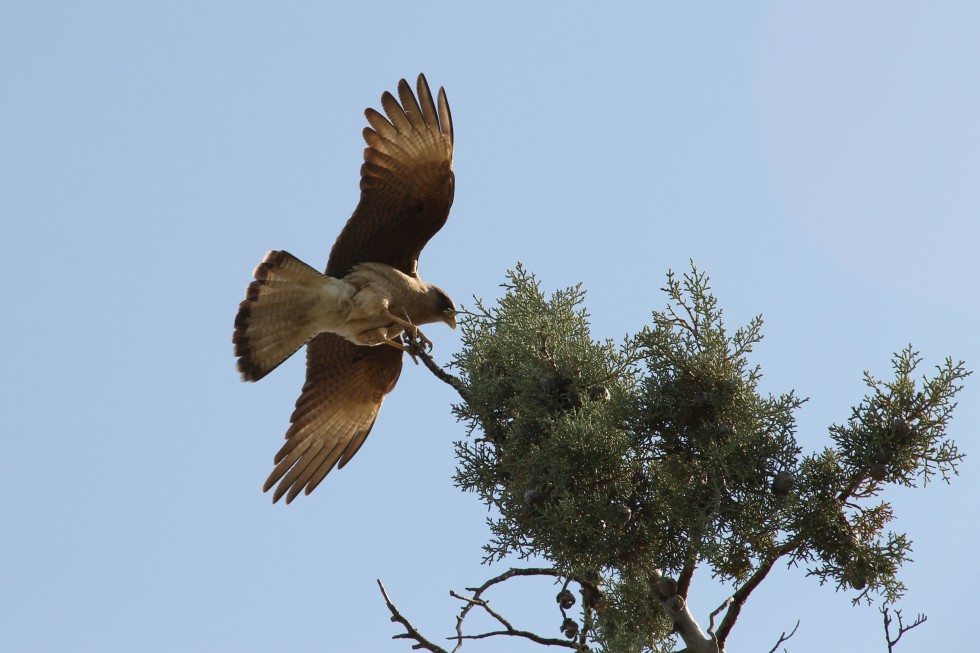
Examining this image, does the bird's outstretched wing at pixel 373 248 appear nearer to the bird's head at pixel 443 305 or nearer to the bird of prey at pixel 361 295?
the bird of prey at pixel 361 295

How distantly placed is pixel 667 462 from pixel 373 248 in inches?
136

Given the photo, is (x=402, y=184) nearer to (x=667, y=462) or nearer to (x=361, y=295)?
(x=361, y=295)

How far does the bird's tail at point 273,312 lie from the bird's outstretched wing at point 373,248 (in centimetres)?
44

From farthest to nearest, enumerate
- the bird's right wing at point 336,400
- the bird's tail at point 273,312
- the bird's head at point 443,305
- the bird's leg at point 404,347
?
the bird's right wing at point 336,400, the bird's head at point 443,305, the bird's leg at point 404,347, the bird's tail at point 273,312

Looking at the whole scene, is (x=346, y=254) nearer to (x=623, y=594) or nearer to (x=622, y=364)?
(x=622, y=364)

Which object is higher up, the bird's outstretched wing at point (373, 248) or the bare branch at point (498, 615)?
the bird's outstretched wing at point (373, 248)

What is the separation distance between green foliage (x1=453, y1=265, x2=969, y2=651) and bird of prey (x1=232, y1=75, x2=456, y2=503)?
1960mm

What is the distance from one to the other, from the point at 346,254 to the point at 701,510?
12.6ft

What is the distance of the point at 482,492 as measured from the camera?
189 inches

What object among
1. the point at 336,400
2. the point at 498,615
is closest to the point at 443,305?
the point at 336,400

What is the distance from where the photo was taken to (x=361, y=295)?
264 inches

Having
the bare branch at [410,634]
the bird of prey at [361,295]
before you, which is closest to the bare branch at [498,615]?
the bare branch at [410,634]

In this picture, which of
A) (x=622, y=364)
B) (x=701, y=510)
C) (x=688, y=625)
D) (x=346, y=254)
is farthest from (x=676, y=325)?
(x=346, y=254)

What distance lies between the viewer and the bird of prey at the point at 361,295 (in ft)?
21.5
